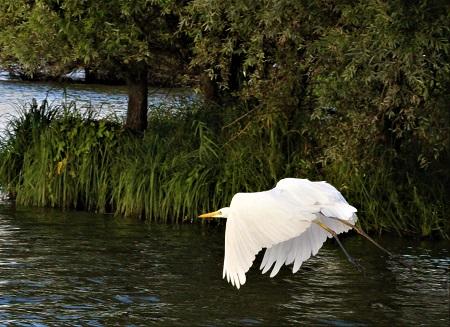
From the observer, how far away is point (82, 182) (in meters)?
14.3

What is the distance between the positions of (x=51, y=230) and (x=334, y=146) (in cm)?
360

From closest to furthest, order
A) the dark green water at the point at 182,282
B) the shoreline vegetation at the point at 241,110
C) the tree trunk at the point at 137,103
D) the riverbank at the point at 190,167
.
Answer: the dark green water at the point at 182,282
the shoreline vegetation at the point at 241,110
the riverbank at the point at 190,167
the tree trunk at the point at 137,103

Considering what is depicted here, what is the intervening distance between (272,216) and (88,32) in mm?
5014

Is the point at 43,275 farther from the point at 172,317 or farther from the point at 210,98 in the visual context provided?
the point at 210,98

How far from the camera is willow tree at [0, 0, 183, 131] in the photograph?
13.2 m

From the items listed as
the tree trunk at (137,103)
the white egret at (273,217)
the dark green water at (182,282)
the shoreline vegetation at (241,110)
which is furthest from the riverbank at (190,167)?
the white egret at (273,217)

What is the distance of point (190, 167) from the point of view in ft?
44.4

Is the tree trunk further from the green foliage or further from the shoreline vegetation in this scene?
the green foliage

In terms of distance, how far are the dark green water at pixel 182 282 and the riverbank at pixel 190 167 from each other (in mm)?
384

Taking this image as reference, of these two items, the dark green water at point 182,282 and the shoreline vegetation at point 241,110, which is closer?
the dark green water at point 182,282

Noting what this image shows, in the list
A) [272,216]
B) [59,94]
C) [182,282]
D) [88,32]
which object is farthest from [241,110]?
[59,94]

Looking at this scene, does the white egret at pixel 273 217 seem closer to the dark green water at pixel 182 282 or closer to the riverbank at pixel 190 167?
the dark green water at pixel 182 282

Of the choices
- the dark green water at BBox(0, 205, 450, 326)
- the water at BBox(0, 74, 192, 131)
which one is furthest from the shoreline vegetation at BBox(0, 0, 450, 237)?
the water at BBox(0, 74, 192, 131)

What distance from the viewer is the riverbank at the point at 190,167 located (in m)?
12.8
